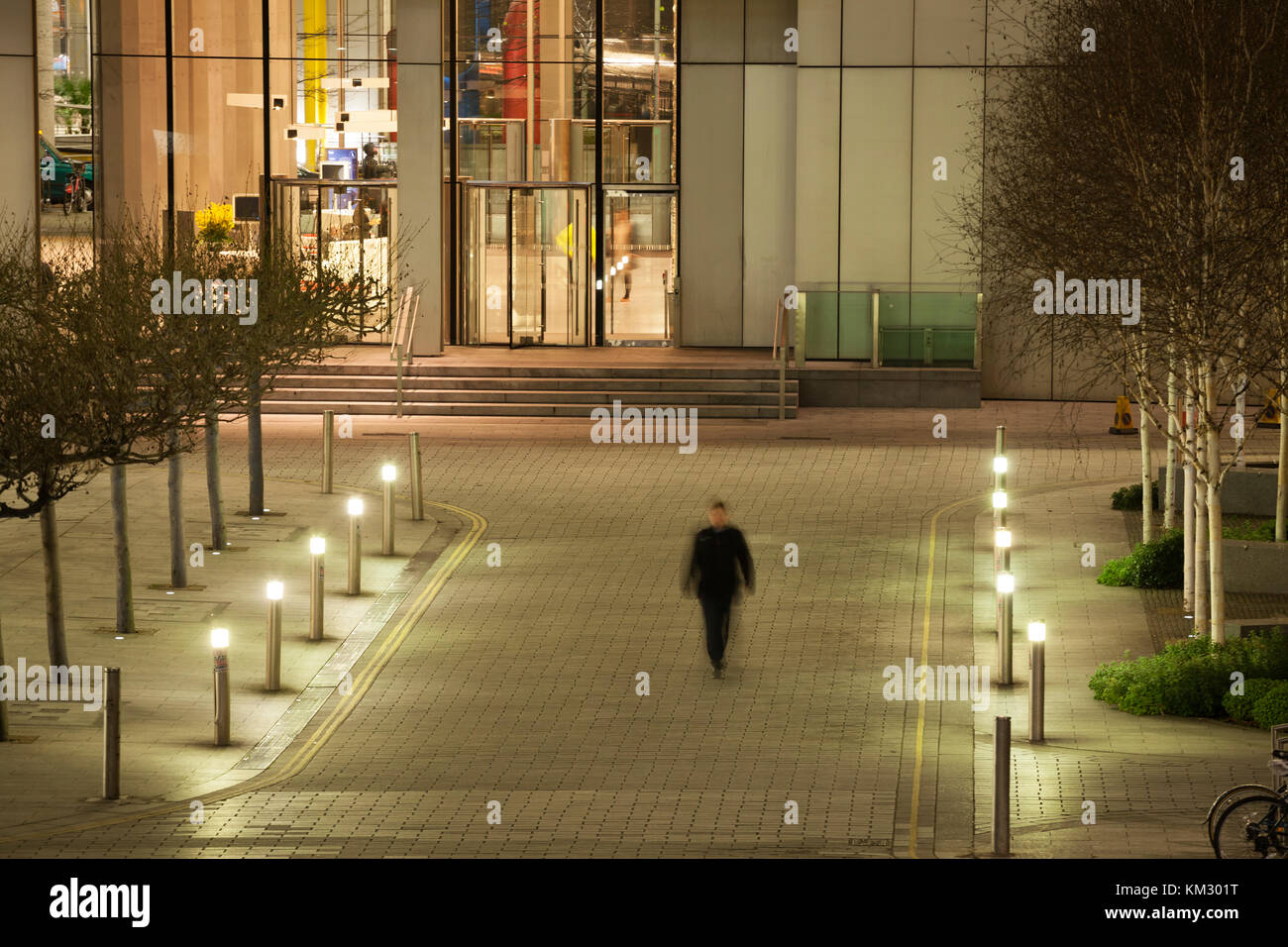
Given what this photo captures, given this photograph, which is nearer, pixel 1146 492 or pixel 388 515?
pixel 1146 492

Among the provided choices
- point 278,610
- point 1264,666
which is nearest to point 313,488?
point 278,610

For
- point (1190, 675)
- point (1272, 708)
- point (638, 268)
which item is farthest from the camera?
point (638, 268)

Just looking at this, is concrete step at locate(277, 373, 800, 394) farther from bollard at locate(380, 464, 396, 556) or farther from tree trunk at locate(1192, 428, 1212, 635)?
tree trunk at locate(1192, 428, 1212, 635)

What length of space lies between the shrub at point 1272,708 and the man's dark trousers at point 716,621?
4156 millimetres

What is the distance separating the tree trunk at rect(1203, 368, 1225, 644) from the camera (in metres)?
15.5

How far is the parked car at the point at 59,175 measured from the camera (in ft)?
116

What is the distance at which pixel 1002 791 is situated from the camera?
11.2 meters

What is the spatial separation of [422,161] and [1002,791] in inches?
966

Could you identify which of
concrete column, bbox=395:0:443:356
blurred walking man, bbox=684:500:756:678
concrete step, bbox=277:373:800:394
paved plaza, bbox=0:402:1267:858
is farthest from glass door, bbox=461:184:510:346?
blurred walking man, bbox=684:500:756:678

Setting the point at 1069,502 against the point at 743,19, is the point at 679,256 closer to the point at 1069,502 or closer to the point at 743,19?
the point at 743,19

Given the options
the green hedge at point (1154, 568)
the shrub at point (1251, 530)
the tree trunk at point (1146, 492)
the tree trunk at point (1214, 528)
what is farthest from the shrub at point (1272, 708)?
the tree trunk at point (1146, 492)

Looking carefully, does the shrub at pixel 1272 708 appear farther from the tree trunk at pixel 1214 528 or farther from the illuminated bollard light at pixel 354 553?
the illuminated bollard light at pixel 354 553

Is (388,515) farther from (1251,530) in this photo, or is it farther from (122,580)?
(1251,530)

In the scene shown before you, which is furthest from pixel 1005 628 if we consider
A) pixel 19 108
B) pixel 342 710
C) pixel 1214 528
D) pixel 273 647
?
pixel 19 108
